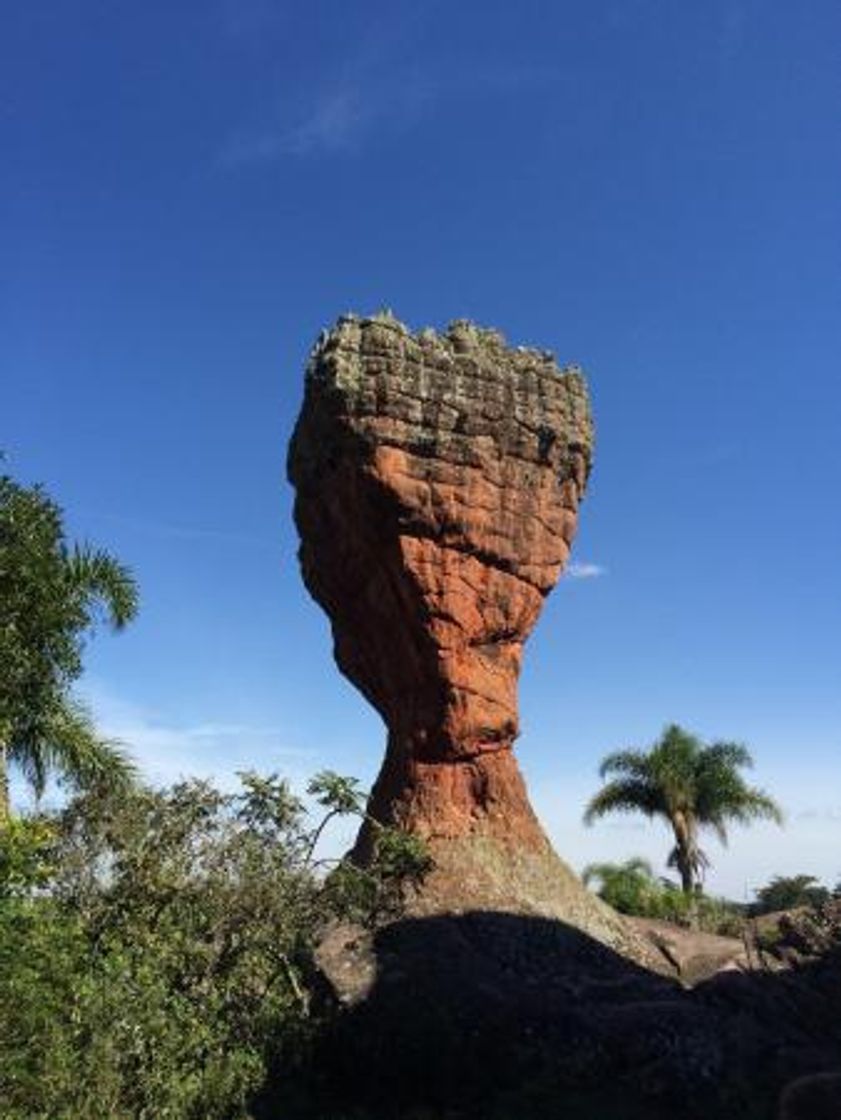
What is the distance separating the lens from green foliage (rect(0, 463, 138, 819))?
591 inches

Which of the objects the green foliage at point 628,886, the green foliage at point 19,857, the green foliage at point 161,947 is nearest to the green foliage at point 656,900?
the green foliage at point 628,886

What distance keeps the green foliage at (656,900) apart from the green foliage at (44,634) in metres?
23.0

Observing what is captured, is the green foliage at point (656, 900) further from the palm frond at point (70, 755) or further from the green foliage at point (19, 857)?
the green foliage at point (19, 857)

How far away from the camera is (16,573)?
15062 mm

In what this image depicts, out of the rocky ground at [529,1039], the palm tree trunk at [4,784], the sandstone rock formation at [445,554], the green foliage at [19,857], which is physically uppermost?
the sandstone rock formation at [445,554]

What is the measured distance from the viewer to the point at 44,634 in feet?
50.8

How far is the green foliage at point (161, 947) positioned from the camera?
9906 millimetres

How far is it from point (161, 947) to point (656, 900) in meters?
27.8

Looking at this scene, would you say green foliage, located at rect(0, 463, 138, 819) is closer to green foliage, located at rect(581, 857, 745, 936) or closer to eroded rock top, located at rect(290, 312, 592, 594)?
eroded rock top, located at rect(290, 312, 592, 594)

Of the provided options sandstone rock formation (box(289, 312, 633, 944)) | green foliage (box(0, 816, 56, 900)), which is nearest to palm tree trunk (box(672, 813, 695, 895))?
sandstone rock formation (box(289, 312, 633, 944))

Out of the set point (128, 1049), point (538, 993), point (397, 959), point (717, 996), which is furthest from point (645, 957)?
point (128, 1049)

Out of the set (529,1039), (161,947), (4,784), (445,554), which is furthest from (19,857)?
(445,554)

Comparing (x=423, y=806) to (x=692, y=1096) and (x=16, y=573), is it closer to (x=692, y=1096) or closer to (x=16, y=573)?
(x=692, y=1096)

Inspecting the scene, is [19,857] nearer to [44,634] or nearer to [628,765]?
[44,634]
